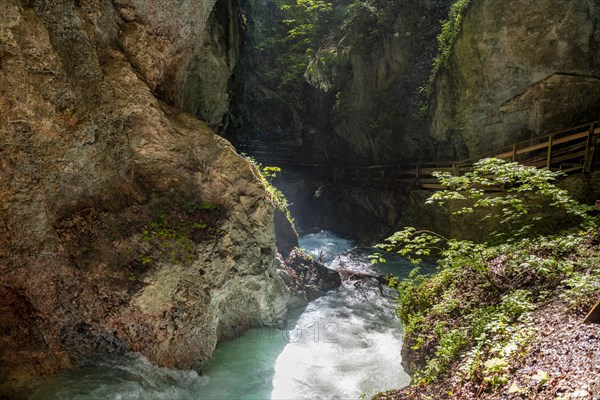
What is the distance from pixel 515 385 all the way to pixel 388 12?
52.3ft

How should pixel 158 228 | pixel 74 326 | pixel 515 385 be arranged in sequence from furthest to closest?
pixel 158 228 < pixel 74 326 < pixel 515 385

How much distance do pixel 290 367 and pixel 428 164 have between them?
35.3 feet

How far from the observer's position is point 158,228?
22.4ft

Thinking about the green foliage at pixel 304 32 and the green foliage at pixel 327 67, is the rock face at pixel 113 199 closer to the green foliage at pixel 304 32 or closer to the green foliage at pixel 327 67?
the green foliage at pixel 327 67

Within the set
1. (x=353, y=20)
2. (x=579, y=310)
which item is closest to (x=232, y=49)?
(x=353, y=20)

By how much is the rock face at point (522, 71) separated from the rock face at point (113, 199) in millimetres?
8875

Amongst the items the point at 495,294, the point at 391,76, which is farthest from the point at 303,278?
the point at 391,76

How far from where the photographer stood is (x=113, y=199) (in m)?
6.79

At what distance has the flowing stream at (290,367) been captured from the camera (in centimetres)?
586

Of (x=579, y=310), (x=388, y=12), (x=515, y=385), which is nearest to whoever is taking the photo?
(x=515, y=385)

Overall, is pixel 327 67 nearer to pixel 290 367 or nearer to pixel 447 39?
pixel 447 39

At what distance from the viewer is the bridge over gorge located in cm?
1053

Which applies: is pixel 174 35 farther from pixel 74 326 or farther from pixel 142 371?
pixel 142 371

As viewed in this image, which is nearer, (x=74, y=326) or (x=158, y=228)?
(x=74, y=326)
